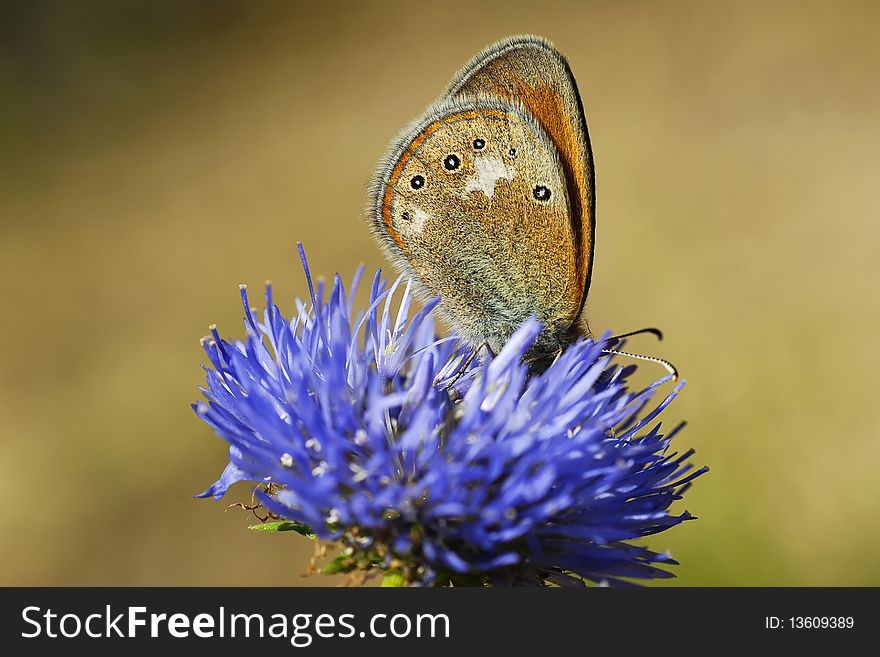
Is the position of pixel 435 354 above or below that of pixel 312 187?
below

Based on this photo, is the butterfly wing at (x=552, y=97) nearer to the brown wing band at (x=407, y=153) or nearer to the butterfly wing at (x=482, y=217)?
the butterfly wing at (x=482, y=217)

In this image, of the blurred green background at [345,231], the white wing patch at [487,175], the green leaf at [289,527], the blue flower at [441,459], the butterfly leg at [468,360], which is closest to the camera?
the blue flower at [441,459]

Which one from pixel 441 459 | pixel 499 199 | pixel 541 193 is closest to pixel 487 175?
pixel 499 199

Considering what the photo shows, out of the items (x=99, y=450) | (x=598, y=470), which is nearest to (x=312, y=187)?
(x=99, y=450)

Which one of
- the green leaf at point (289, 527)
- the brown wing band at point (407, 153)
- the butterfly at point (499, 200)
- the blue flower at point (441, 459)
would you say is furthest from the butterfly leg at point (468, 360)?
the green leaf at point (289, 527)

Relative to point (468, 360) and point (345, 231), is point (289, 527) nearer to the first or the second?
point (468, 360)

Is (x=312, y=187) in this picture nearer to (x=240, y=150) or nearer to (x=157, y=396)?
(x=240, y=150)

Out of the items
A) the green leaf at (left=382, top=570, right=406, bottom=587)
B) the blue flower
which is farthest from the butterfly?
the green leaf at (left=382, top=570, right=406, bottom=587)
